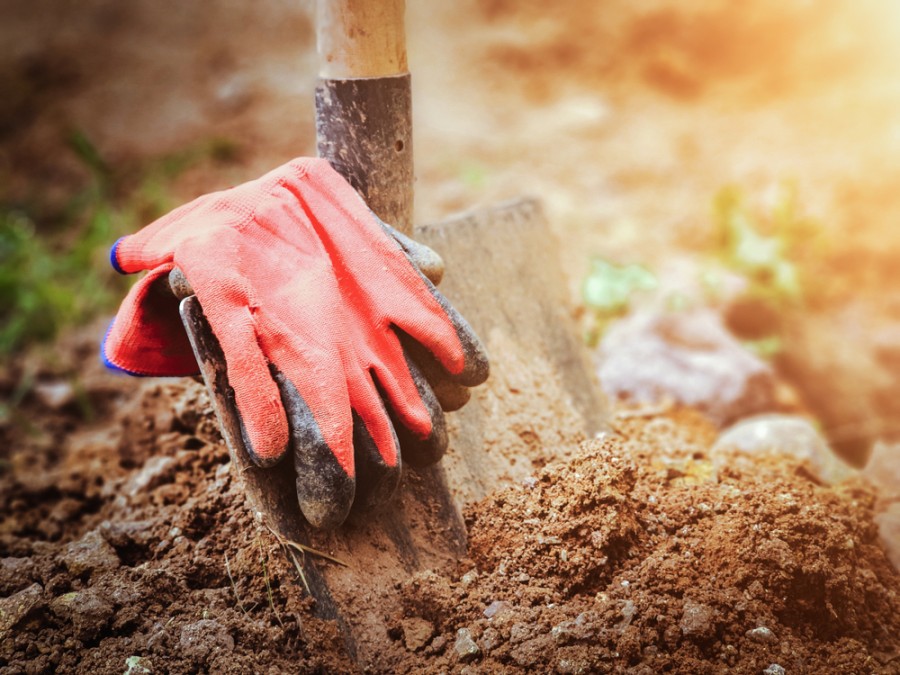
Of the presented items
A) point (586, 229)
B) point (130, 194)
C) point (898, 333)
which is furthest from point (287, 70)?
point (898, 333)

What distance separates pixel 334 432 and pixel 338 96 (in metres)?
0.84

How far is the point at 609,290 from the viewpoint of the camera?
340 cm

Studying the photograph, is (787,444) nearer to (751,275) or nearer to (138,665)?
(751,275)

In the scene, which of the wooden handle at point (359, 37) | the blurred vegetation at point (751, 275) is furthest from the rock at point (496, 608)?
the blurred vegetation at point (751, 275)

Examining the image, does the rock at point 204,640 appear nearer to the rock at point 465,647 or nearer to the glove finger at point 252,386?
the glove finger at point 252,386

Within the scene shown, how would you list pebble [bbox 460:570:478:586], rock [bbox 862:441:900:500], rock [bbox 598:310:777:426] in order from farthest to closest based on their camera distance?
rock [bbox 598:310:777:426] → rock [bbox 862:441:900:500] → pebble [bbox 460:570:478:586]

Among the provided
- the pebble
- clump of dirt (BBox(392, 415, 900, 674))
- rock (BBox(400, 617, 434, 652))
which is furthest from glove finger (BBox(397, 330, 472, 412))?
Result: rock (BBox(400, 617, 434, 652))

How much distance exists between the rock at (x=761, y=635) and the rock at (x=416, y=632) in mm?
669

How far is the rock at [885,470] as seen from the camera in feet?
7.39

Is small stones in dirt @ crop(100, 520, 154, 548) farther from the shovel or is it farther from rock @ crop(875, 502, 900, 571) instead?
rock @ crop(875, 502, 900, 571)

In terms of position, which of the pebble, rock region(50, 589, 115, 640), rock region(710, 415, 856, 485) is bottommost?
rock region(710, 415, 856, 485)

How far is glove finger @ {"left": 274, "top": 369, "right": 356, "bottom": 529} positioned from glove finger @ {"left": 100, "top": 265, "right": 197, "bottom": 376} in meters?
0.34

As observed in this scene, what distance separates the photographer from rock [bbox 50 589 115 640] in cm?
157

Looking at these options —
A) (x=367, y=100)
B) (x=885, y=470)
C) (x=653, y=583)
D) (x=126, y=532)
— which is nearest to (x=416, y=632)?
(x=653, y=583)
